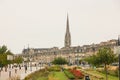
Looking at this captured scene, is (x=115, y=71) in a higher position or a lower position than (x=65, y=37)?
lower

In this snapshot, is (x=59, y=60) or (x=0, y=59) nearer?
(x=0, y=59)

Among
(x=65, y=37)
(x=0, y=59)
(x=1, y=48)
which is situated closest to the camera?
(x=0, y=59)

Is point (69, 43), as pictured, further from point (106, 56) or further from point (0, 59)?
point (106, 56)

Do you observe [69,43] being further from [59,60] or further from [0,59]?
[0,59]

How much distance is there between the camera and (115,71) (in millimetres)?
39719

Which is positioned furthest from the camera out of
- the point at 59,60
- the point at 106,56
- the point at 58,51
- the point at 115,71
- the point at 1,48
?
the point at 58,51

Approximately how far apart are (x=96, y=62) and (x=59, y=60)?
69130 mm

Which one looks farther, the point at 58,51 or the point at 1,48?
the point at 58,51

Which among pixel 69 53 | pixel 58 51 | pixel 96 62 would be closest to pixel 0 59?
pixel 96 62

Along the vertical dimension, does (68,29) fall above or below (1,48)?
above

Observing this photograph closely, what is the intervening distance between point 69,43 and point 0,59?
121m

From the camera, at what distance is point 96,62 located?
31.8 m

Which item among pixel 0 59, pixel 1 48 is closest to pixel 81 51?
pixel 1 48

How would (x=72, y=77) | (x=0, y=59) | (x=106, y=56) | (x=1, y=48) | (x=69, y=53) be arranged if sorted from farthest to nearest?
(x=69, y=53) → (x=1, y=48) → (x=0, y=59) → (x=72, y=77) → (x=106, y=56)
